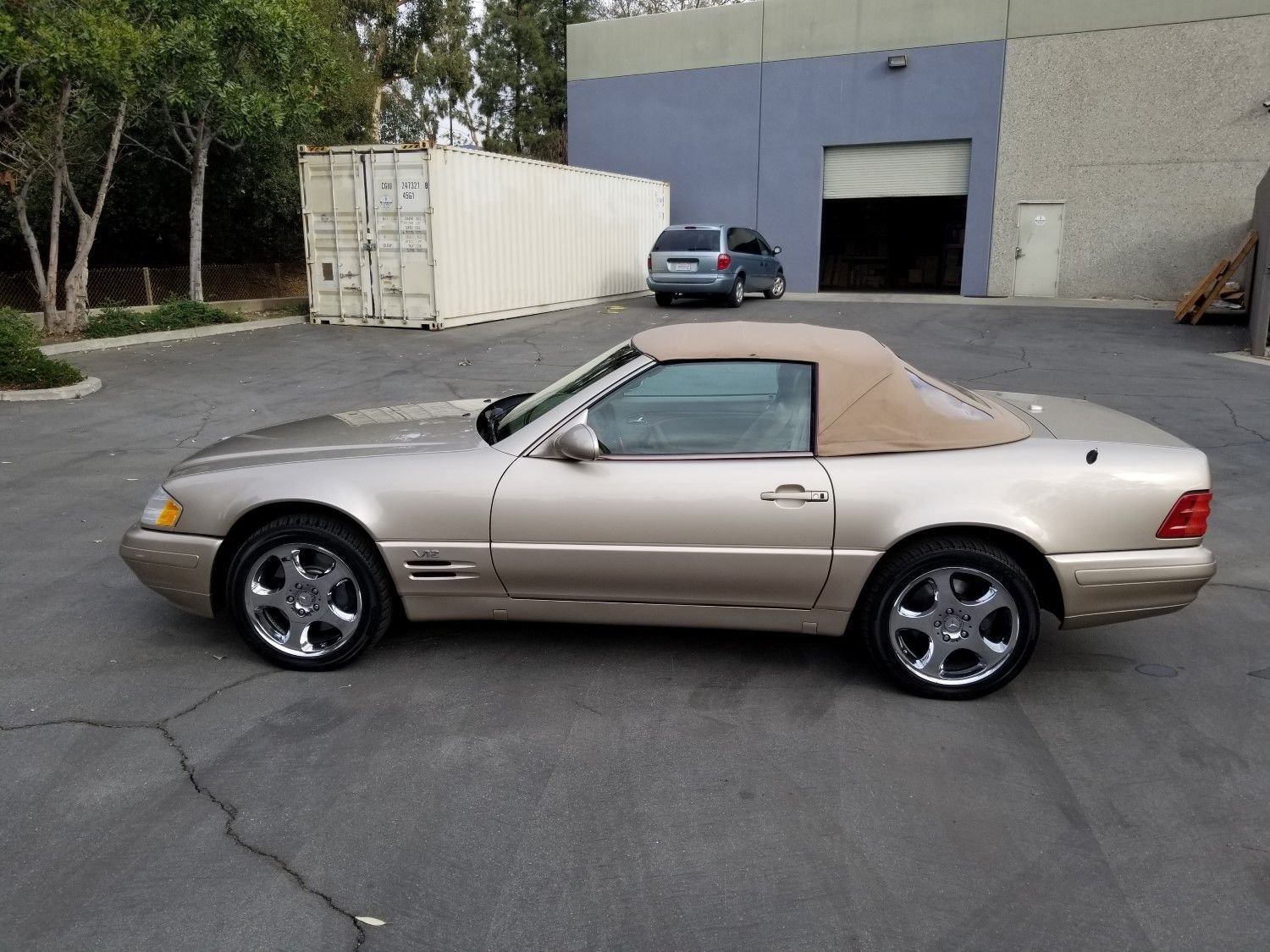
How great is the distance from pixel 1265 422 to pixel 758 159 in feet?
58.5

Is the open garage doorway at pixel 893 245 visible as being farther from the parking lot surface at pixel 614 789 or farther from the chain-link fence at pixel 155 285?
the parking lot surface at pixel 614 789

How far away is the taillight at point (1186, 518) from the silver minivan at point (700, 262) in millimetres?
16274

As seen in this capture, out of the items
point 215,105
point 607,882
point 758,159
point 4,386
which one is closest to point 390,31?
point 758,159

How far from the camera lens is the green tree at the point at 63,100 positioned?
1234 centimetres

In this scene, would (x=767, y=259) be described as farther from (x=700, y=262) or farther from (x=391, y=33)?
(x=391, y=33)

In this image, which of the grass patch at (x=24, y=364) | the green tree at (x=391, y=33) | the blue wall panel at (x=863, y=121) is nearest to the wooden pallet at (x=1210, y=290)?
the blue wall panel at (x=863, y=121)

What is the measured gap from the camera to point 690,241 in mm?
19953

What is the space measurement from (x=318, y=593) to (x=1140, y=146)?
75.3 ft

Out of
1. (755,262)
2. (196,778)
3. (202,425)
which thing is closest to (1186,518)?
(196,778)

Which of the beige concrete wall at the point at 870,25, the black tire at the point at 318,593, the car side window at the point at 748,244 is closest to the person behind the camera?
the black tire at the point at 318,593

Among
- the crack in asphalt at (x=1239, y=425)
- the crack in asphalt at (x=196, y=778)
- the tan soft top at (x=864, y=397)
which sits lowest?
the crack in asphalt at (x=196, y=778)

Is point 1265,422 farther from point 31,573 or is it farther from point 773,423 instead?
point 31,573

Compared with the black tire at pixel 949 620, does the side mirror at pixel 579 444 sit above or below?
above

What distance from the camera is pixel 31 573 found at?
5508 mm
